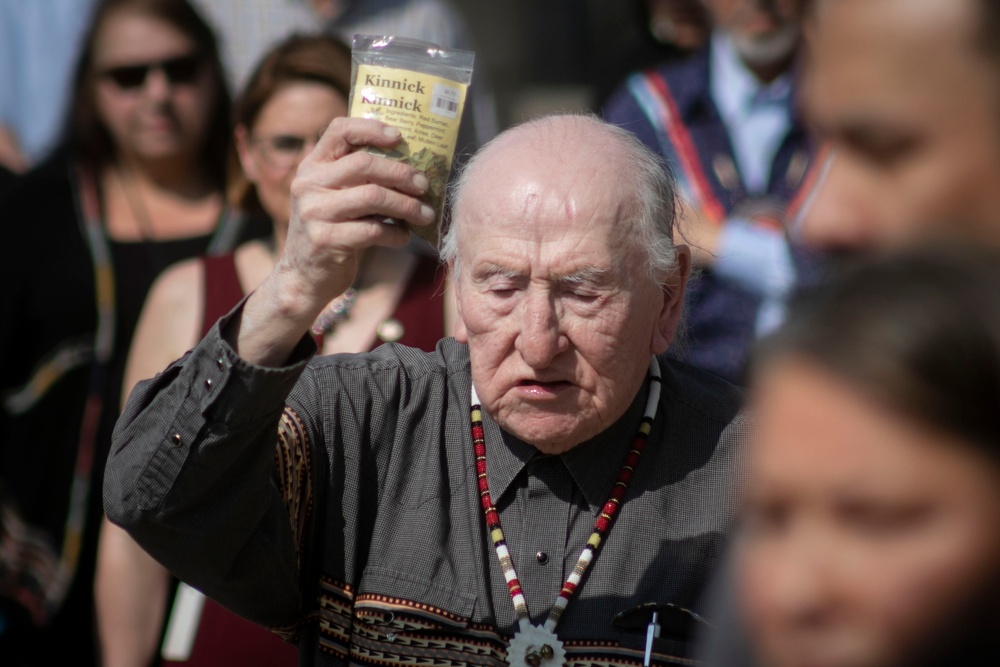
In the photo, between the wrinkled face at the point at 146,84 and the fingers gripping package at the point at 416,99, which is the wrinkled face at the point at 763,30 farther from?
the fingers gripping package at the point at 416,99

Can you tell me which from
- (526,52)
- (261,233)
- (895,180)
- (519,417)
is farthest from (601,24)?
(895,180)

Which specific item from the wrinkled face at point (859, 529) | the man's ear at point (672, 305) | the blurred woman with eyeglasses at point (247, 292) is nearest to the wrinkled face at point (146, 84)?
the blurred woman with eyeglasses at point (247, 292)

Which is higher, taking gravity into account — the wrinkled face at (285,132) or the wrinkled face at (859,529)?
the wrinkled face at (859,529)

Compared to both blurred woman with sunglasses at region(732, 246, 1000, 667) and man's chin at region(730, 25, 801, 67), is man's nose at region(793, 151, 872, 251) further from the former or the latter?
man's chin at region(730, 25, 801, 67)

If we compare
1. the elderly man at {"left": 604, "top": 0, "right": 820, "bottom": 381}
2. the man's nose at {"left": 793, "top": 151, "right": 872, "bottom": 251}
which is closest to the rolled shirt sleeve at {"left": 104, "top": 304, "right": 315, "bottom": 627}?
the man's nose at {"left": 793, "top": 151, "right": 872, "bottom": 251}

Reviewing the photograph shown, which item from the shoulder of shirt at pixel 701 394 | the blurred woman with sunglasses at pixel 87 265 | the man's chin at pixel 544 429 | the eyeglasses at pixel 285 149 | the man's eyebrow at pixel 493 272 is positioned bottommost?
the blurred woman with sunglasses at pixel 87 265

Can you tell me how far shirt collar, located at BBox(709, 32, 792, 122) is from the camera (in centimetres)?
420

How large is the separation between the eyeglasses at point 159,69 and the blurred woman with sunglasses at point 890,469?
3632mm

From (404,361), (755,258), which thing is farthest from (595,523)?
(755,258)

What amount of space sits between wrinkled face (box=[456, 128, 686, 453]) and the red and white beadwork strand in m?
0.11

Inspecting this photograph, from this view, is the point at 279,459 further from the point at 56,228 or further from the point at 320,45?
the point at 56,228

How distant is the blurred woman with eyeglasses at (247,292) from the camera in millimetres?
3232

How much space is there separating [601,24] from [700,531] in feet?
17.5

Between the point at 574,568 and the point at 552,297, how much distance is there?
51 cm
